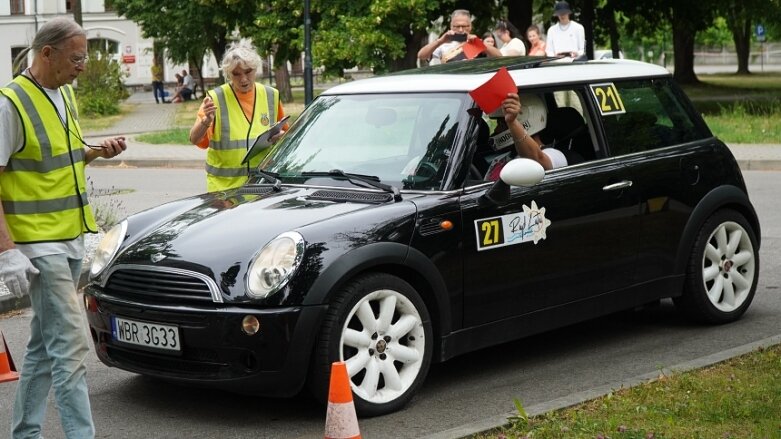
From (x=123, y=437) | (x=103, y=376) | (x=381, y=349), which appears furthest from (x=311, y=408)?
(x=103, y=376)

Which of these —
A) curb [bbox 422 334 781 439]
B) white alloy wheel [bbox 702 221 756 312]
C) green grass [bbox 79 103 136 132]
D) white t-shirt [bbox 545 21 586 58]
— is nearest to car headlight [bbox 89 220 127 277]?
curb [bbox 422 334 781 439]

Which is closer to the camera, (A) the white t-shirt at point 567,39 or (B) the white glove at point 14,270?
(B) the white glove at point 14,270

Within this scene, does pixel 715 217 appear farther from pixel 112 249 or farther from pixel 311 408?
pixel 112 249

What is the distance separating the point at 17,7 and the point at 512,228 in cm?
6738

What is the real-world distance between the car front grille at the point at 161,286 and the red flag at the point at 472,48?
26.8 ft

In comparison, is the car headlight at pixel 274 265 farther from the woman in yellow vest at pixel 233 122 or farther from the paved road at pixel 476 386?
the woman in yellow vest at pixel 233 122

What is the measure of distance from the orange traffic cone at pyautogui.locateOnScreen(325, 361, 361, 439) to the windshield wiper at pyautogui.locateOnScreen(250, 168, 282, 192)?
86.4 inches

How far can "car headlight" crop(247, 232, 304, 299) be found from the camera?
5.62 m

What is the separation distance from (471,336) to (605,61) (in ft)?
7.47

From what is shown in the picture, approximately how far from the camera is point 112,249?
633 cm

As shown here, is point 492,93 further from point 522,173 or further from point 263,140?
point 263,140

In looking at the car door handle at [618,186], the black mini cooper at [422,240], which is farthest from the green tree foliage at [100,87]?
the car door handle at [618,186]

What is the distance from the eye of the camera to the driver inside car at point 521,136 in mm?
6646

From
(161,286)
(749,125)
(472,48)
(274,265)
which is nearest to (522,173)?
(274,265)
